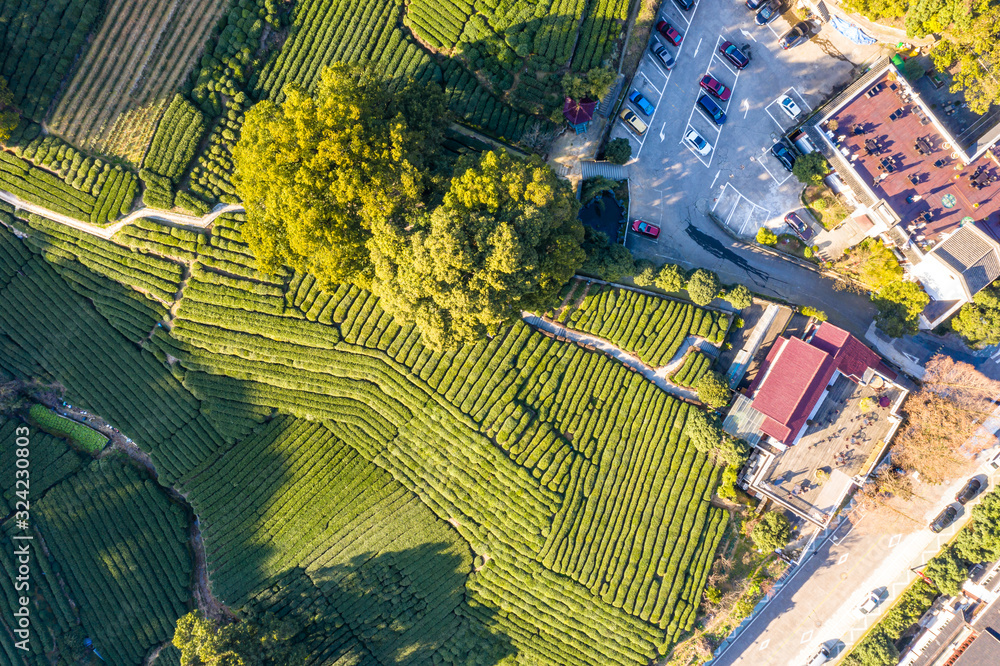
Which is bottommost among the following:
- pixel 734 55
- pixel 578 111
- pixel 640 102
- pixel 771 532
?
pixel 771 532

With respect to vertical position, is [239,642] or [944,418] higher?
[944,418]

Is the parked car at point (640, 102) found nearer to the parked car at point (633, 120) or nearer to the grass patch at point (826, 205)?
the parked car at point (633, 120)

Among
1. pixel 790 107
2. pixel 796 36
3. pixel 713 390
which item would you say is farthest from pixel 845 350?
pixel 796 36

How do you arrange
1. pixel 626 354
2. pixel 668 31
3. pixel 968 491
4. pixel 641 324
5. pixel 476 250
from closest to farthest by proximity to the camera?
pixel 476 250
pixel 641 324
pixel 626 354
pixel 668 31
pixel 968 491

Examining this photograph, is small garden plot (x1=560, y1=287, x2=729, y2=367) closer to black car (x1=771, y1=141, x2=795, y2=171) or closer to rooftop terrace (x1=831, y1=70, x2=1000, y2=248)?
black car (x1=771, y1=141, x2=795, y2=171)

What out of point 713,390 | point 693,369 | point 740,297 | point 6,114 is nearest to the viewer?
point 6,114

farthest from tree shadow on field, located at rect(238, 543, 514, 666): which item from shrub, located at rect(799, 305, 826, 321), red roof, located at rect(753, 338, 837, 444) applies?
shrub, located at rect(799, 305, 826, 321)

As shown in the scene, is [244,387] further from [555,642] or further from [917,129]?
[917,129]

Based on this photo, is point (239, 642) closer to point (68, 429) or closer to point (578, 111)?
point (68, 429)
